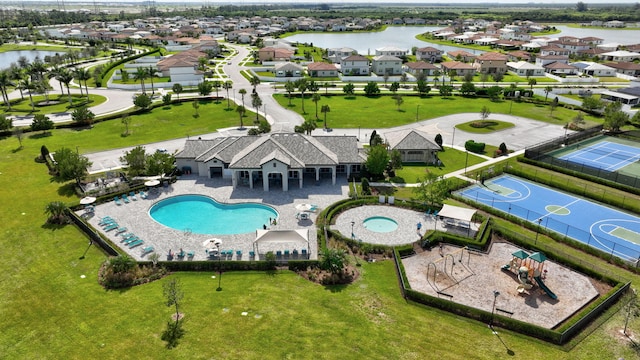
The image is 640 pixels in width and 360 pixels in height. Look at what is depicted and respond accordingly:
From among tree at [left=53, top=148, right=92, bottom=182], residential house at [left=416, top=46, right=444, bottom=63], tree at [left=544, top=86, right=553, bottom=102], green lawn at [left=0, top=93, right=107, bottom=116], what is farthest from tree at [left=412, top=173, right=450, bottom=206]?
residential house at [left=416, top=46, right=444, bottom=63]

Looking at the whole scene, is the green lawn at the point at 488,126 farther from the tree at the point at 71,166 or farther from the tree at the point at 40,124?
the tree at the point at 40,124

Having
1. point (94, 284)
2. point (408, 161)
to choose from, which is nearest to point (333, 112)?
point (408, 161)

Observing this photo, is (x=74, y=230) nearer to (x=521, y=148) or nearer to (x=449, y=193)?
(x=449, y=193)

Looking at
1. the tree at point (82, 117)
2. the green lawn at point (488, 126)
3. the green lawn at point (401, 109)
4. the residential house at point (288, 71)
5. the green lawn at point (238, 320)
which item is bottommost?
the green lawn at point (238, 320)

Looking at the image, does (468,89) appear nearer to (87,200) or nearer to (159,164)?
(159,164)

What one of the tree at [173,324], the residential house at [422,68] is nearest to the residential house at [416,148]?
→ the tree at [173,324]

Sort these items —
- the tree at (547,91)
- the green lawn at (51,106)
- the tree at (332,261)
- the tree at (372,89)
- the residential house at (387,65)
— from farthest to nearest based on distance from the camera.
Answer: the residential house at (387,65)
the tree at (372,89)
the tree at (547,91)
the green lawn at (51,106)
the tree at (332,261)

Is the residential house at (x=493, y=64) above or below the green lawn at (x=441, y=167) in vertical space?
above
